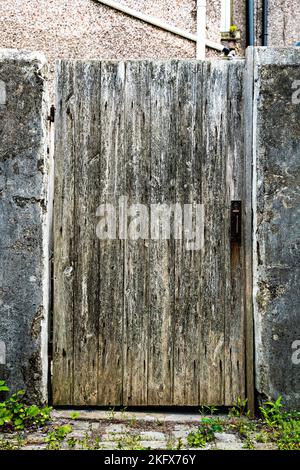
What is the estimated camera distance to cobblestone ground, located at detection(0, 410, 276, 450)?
2.61 meters

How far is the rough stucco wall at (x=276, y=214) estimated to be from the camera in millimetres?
3004

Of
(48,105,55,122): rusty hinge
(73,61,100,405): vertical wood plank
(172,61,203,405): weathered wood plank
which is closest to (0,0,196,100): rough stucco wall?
(48,105,55,122): rusty hinge

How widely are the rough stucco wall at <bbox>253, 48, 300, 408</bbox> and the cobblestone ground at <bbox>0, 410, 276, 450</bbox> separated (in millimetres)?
444

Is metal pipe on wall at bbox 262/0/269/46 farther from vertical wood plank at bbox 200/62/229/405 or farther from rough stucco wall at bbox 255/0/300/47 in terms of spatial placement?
vertical wood plank at bbox 200/62/229/405

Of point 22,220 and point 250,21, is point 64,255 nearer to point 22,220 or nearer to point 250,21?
point 22,220

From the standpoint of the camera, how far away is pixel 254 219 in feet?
9.95

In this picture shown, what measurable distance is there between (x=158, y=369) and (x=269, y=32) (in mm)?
6332

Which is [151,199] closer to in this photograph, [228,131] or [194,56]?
[228,131]

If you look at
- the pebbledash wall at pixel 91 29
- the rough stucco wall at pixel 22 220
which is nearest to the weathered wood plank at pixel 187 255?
the rough stucco wall at pixel 22 220

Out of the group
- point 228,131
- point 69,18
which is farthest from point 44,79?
point 69,18

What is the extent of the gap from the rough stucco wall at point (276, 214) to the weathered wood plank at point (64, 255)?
112 cm

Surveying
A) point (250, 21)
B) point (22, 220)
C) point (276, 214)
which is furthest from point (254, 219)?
point (250, 21)

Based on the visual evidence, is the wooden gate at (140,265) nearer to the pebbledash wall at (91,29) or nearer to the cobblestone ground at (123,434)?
the cobblestone ground at (123,434)

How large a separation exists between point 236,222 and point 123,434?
139 cm
